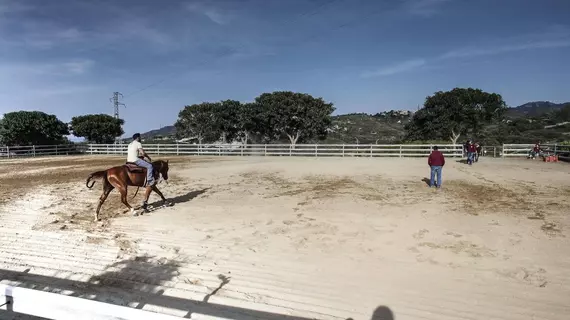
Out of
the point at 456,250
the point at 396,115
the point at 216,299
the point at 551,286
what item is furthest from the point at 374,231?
the point at 396,115

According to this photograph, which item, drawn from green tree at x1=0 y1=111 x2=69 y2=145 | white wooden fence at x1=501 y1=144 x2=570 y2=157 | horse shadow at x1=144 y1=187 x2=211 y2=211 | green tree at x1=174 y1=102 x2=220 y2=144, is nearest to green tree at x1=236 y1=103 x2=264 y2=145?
green tree at x1=174 y1=102 x2=220 y2=144

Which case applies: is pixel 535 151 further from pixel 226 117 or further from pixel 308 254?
pixel 226 117

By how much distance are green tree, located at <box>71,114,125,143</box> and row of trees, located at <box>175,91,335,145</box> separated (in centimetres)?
862

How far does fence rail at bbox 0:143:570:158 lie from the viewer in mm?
26672

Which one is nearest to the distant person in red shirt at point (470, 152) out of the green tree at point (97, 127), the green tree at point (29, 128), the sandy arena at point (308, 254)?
the sandy arena at point (308, 254)

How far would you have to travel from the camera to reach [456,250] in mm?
5770

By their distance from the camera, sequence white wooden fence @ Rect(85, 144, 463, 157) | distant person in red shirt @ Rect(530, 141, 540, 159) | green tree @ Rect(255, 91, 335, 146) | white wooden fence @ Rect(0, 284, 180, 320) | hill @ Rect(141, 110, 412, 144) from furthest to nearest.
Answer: hill @ Rect(141, 110, 412, 144), green tree @ Rect(255, 91, 335, 146), white wooden fence @ Rect(85, 144, 463, 157), distant person in red shirt @ Rect(530, 141, 540, 159), white wooden fence @ Rect(0, 284, 180, 320)

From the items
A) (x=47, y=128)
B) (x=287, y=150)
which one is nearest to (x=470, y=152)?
(x=287, y=150)

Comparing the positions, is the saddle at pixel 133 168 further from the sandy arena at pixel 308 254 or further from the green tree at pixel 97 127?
the green tree at pixel 97 127

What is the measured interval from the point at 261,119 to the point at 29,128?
25.9m

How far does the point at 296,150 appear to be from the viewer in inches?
1224

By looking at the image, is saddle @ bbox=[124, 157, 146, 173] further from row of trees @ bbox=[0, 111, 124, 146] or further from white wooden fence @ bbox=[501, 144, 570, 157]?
row of trees @ bbox=[0, 111, 124, 146]

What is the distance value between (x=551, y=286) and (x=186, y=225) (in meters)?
6.46

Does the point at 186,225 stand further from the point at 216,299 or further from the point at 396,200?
the point at 396,200
